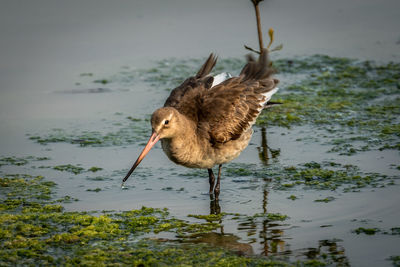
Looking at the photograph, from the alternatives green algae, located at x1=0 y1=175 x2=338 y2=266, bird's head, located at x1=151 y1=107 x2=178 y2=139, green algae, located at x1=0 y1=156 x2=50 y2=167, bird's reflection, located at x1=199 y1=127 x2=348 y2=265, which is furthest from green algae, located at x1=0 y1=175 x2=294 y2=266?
green algae, located at x1=0 y1=156 x2=50 y2=167

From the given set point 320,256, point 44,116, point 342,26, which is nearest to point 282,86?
point 342,26

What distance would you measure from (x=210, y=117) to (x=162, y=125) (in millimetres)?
830

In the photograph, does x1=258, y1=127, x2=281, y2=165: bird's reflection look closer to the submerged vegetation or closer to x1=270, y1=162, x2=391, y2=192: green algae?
the submerged vegetation

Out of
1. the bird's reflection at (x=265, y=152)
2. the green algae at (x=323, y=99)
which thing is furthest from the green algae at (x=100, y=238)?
the green algae at (x=323, y=99)

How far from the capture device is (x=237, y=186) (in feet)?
23.5

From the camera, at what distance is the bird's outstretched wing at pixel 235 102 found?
23.3ft

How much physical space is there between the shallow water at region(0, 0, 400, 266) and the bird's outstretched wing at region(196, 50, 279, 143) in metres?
0.57

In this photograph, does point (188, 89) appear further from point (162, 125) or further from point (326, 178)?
point (326, 178)

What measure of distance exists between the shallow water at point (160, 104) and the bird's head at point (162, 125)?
0.67 metres

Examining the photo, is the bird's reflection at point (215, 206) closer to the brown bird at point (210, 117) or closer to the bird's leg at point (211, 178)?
the brown bird at point (210, 117)

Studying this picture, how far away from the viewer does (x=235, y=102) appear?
7.42 meters

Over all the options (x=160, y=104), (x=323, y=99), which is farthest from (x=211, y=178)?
(x=323, y=99)

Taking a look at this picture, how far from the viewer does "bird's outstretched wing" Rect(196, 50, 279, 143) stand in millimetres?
7090

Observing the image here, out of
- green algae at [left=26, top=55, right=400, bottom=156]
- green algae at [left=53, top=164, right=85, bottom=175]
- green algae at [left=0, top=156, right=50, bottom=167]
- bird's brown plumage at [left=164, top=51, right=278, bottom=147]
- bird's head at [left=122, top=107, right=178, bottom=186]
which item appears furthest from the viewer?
green algae at [left=26, top=55, right=400, bottom=156]
